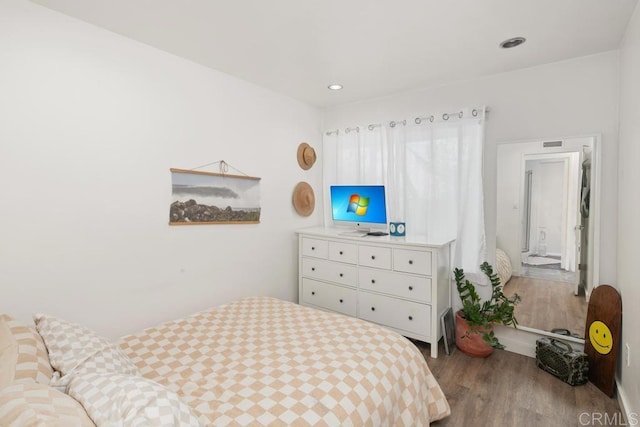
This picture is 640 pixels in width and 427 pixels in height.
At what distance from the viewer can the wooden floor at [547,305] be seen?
8.43 feet

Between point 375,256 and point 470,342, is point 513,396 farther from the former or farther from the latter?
point 375,256

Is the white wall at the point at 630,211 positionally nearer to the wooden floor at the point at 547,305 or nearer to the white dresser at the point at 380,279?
the wooden floor at the point at 547,305

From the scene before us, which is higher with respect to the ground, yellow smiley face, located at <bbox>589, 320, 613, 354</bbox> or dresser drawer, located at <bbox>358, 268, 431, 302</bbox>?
dresser drawer, located at <bbox>358, 268, 431, 302</bbox>

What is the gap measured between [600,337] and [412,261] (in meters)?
1.37

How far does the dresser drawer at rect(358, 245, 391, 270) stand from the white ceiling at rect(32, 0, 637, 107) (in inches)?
62.1

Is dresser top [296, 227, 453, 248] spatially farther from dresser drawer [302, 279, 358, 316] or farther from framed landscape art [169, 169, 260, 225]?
framed landscape art [169, 169, 260, 225]

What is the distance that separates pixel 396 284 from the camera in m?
2.86

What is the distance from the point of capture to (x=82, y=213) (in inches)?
79.4

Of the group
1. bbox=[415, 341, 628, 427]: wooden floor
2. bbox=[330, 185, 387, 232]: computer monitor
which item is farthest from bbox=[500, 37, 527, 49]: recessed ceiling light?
bbox=[415, 341, 628, 427]: wooden floor

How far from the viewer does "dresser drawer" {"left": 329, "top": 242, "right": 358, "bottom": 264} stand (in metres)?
3.10

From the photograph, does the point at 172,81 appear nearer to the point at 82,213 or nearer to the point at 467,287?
the point at 82,213

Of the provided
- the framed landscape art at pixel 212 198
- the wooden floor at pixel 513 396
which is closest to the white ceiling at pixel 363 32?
the framed landscape art at pixel 212 198

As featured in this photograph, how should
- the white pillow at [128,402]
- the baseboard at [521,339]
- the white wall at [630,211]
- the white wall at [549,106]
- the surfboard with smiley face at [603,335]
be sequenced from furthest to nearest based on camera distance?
the baseboard at [521,339] → the white wall at [549,106] → the surfboard with smiley face at [603,335] → the white wall at [630,211] → the white pillow at [128,402]

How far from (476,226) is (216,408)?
2.57 metres
